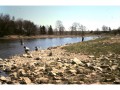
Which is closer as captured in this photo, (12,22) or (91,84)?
(91,84)

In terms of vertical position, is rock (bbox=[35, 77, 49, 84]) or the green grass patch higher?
the green grass patch

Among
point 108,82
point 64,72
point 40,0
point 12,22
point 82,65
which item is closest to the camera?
point 108,82

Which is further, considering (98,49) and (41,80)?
(98,49)

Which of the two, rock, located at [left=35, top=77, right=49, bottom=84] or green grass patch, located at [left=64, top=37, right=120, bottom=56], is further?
green grass patch, located at [left=64, top=37, right=120, bottom=56]

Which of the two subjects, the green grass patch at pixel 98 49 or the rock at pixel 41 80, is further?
the green grass patch at pixel 98 49

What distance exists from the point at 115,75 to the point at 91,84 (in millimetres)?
1010

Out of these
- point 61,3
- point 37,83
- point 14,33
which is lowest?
point 37,83

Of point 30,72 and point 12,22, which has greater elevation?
point 12,22

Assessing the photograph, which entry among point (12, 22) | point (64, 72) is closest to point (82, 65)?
point (64, 72)

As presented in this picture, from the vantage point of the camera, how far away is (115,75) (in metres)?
6.77

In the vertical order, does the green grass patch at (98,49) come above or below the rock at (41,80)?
above

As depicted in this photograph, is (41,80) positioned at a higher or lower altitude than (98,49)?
lower
